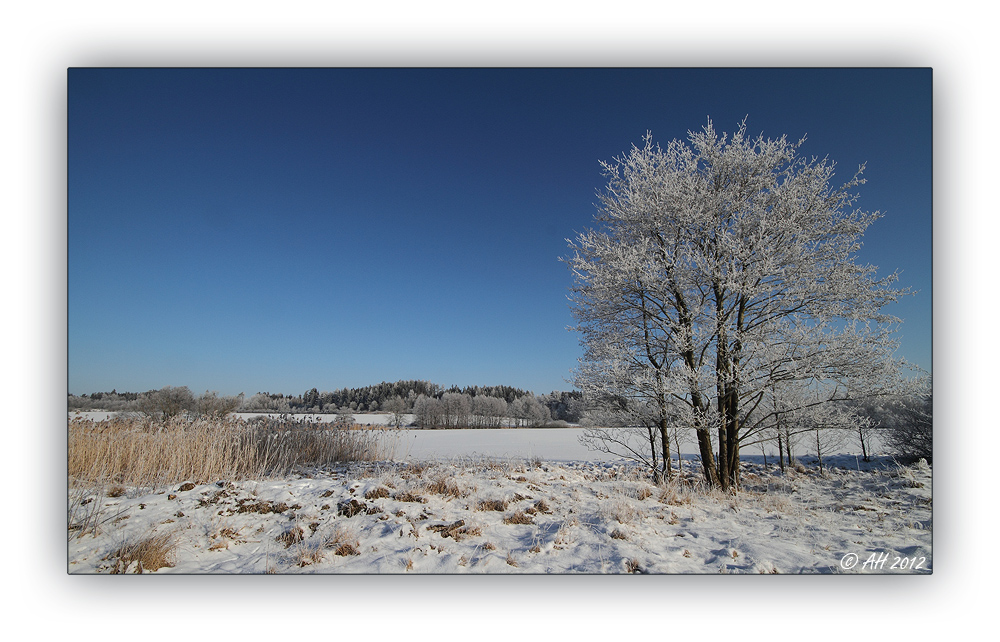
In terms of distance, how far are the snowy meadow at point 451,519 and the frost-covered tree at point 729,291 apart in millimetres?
958

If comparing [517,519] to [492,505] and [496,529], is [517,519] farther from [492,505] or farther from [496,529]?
[492,505]

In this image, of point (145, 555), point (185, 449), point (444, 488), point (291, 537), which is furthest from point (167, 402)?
point (444, 488)

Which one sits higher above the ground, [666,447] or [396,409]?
[396,409]

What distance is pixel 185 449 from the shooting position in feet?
13.6

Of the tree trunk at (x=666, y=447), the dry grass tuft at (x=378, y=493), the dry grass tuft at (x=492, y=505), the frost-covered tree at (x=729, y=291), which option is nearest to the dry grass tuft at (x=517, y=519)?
the dry grass tuft at (x=492, y=505)

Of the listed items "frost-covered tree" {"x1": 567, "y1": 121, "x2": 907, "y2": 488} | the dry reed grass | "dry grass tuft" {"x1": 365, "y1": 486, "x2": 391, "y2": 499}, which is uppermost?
"frost-covered tree" {"x1": 567, "y1": 121, "x2": 907, "y2": 488}

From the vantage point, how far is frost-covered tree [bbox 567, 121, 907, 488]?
4129 mm

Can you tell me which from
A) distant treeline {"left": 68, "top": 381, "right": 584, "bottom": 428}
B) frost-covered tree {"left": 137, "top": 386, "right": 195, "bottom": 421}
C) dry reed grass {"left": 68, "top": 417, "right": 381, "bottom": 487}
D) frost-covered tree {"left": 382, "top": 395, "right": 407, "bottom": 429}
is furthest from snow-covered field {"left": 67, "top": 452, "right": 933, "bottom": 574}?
frost-covered tree {"left": 382, "top": 395, "right": 407, "bottom": 429}

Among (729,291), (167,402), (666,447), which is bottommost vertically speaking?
(666,447)

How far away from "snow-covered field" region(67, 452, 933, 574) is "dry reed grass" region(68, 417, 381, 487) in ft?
0.86

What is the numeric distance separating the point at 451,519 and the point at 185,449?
3498mm

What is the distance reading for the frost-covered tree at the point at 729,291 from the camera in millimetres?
4129

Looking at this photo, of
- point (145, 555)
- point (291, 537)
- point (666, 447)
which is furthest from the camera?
point (666, 447)

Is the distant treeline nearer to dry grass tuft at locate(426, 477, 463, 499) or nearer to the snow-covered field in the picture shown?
the snow-covered field
